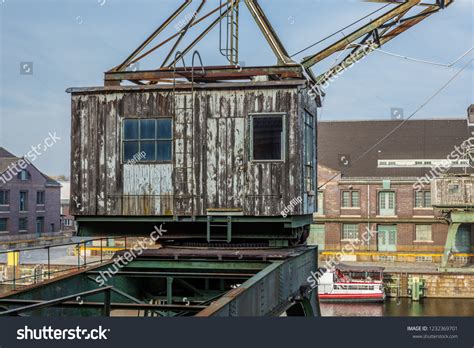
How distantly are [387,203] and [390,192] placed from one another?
0.99 m

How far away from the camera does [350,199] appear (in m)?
51.3

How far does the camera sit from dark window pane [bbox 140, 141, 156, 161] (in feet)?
45.8

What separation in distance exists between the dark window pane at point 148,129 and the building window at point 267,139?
2.35 m

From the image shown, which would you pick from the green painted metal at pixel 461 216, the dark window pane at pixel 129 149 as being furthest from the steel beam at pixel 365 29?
the green painted metal at pixel 461 216

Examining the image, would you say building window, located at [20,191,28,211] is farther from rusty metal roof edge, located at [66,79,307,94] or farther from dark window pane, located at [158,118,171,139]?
dark window pane, located at [158,118,171,139]

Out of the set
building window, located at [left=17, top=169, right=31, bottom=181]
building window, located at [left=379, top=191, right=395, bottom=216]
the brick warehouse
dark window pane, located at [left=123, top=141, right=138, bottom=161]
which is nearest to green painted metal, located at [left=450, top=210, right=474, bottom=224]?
the brick warehouse

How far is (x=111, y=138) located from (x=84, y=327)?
7.07 m

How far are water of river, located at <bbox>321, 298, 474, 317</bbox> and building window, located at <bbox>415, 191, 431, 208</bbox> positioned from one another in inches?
395

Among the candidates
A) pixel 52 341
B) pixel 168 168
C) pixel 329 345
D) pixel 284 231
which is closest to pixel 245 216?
pixel 284 231

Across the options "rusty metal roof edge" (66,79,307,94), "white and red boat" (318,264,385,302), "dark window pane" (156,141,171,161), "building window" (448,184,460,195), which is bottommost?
"white and red boat" (318,264,385,302)

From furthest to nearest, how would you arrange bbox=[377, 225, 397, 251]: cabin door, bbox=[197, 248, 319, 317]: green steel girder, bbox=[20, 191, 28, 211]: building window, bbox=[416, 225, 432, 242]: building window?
bbox=[20, 191, 28, 211]: building window < bbox=[377, 225, 397, 251]: cabin door < bbox=[416, 225, 432, 242]: building window < bbox=[197, 248, 319, 317]: green steel girder

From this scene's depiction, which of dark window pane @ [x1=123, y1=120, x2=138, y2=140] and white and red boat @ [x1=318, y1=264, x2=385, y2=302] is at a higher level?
dark window pane @ [x1=123, y1=120, x2=138, y2=140]

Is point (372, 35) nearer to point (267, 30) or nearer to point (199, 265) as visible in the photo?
point (267, 30)

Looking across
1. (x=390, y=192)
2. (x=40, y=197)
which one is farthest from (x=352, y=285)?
(x=40, y=197)
